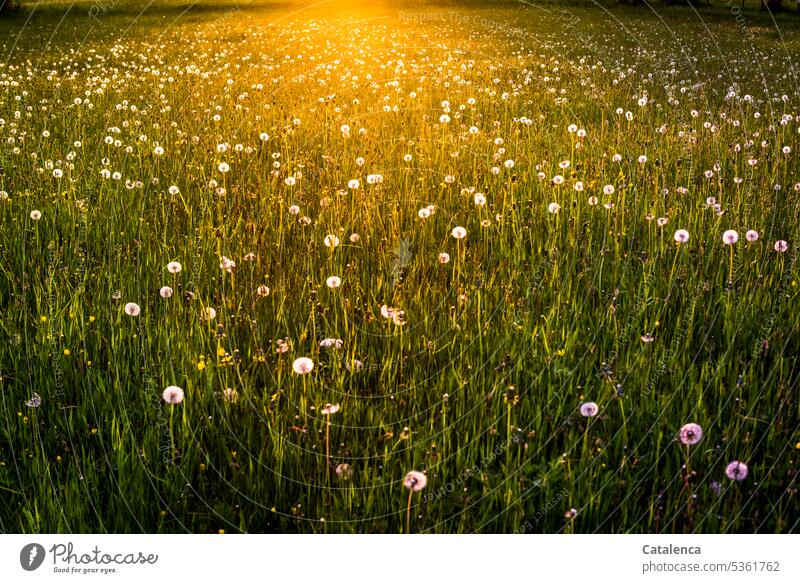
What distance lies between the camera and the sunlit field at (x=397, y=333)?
7.28 ft

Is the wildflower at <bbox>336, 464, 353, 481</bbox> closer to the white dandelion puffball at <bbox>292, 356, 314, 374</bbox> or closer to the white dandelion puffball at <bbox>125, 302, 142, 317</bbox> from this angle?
the white dandelion puffball at <bbox>292, 356, 314, 374</bbox>

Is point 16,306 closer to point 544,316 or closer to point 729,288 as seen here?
point 544,316

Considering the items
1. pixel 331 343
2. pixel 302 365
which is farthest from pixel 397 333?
pixel 302 365

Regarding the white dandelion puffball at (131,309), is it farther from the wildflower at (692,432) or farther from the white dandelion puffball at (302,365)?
the wildflower at (692,432)

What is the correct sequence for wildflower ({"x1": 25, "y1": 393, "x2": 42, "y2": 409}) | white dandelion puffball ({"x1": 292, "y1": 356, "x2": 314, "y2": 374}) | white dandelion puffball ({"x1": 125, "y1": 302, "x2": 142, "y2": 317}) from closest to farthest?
white dandelion puffball ({"x1": 292, "y1": 356, "x2": 314, "y2": 374}), wildflower ({"x1": 25, "y1": 393, "x2": 42, "y2": 409}), white dandelion puffball ({"x1": 125, "y1": 302, "x2": 142, "y2": 317})

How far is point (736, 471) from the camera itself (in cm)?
212

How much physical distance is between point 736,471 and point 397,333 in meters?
1.35

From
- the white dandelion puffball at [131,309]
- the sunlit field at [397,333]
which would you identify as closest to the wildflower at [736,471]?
the sunlit field at [397,333]

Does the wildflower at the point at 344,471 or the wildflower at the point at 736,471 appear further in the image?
the wildflower at the point at 344,471

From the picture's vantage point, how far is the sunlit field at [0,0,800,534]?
2.22m

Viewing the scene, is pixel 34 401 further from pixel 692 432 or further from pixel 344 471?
pixel 692 432

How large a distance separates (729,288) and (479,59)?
8751mm

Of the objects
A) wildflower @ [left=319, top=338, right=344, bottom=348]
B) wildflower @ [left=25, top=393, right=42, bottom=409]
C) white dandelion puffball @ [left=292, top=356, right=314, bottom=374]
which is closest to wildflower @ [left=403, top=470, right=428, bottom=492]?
white dandelion puffball @ [left=292, top=356, right=314, bottom=374]

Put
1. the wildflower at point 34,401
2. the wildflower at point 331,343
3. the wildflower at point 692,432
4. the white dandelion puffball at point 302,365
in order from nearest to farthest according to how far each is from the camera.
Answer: the wildflower at point 692,432 < the white dandelion puffball at point 302,365 < the wildflower at point 34,401 < the wildflower at point 331,343
